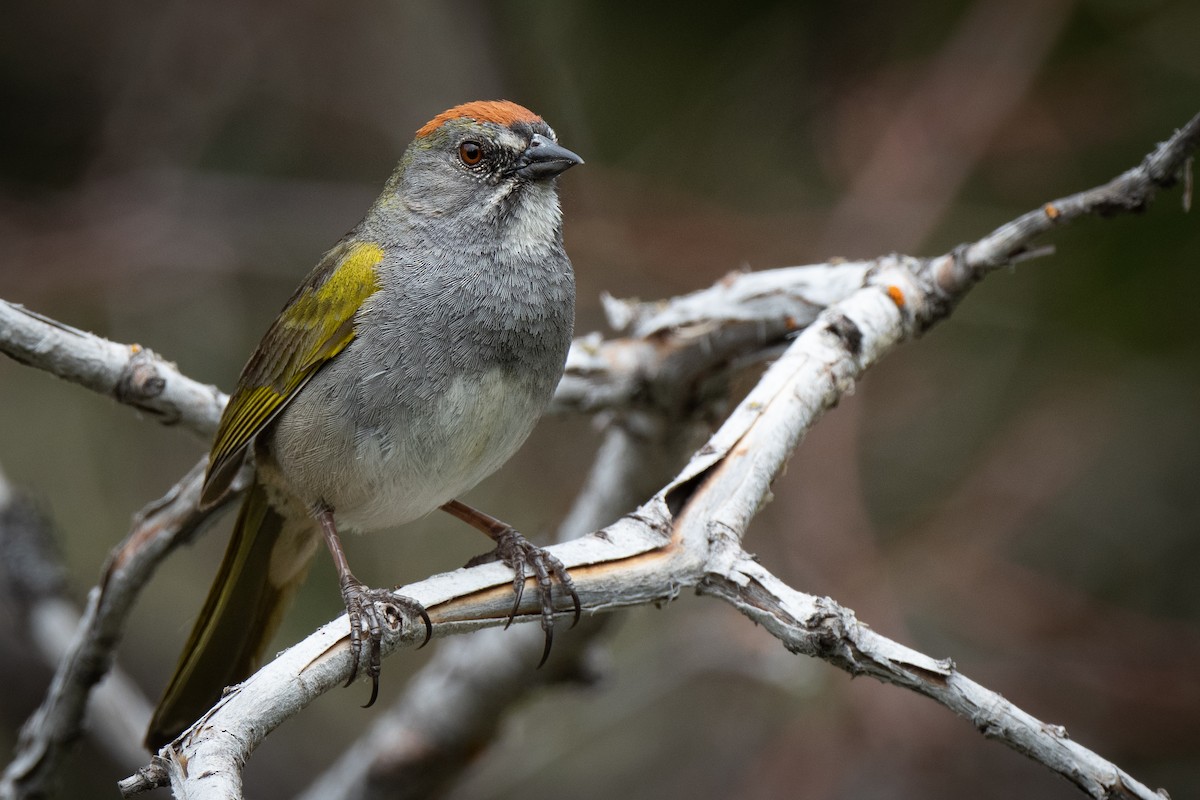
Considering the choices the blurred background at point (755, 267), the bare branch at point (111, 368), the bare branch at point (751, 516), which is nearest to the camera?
the bare branch at point (751, 516)

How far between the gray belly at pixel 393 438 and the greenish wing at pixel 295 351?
7 cm

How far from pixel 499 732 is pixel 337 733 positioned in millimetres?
2286

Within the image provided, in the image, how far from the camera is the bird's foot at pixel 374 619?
2592 mm

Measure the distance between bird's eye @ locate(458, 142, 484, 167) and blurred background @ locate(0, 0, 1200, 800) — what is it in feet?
6.54

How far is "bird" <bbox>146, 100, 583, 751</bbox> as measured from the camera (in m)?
3.21

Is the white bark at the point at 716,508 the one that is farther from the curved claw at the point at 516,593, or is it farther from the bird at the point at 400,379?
the bird at the point at 400,379

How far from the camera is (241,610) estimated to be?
3656 mm

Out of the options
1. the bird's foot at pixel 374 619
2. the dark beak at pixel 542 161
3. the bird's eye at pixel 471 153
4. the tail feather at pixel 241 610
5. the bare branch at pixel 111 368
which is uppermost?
the bird's eye at pixel 471 153

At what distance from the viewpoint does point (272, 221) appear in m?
6.92

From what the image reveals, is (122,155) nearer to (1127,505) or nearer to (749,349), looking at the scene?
(749,349)

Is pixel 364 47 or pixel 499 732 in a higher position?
pixel 364 47

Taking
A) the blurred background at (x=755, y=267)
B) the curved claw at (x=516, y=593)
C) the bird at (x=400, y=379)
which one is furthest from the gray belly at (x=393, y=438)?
the blurred background at (x=755, y=267)

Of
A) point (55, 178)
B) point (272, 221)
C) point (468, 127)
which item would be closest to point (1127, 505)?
point (468, 127)

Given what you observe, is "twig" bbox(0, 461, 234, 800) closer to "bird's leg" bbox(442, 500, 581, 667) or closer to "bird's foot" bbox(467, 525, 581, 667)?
"bird's leg" bbox(442, 500, 581, 667)
